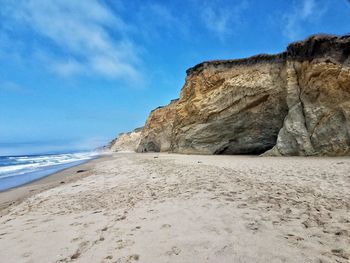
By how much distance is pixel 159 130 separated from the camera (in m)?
36.8

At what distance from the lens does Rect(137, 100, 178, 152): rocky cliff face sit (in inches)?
1339

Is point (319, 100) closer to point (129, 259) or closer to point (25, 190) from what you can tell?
point (129, 259)

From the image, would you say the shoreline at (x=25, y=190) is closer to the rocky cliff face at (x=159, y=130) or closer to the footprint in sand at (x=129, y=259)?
the footprint in sand at (x=129, y=259)

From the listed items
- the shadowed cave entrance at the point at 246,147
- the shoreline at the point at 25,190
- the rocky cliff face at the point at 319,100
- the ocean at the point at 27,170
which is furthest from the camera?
the shadowed cave entrance at the point at 246,147

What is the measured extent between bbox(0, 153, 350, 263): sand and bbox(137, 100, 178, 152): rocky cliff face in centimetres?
2572

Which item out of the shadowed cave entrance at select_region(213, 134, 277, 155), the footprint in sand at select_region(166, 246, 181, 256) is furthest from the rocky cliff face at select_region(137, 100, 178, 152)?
the footprint in sand at select_region(166, 246, 181, 256)

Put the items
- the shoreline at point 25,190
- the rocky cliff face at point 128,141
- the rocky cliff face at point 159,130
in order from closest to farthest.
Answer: the shoreline at point 25,190
the rocky cliff face at point 159,130
the rocky cliff face at point 128,141

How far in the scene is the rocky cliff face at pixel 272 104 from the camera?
45.8ft

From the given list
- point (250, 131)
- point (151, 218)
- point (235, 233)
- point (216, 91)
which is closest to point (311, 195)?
point (235, 233)

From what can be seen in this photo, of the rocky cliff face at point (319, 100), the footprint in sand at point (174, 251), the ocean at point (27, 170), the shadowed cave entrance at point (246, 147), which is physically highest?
the rocky cliff face at point (319, 100)

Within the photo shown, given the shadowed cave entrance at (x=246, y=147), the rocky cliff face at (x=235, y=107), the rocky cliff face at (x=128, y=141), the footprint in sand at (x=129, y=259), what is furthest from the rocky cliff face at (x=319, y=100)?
the rocky cliff face at (x=128, y=141)

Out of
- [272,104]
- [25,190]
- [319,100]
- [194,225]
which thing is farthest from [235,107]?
[194,225]

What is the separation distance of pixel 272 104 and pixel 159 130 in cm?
2059

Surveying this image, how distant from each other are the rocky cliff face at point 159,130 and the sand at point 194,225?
25.7 m
